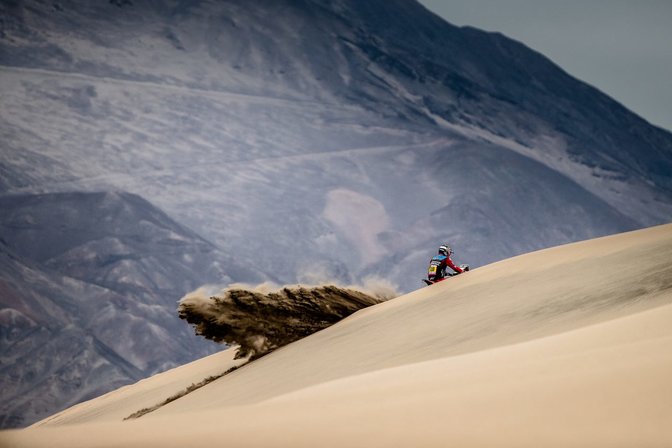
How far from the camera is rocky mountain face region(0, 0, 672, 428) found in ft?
366

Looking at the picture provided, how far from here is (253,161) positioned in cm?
13888

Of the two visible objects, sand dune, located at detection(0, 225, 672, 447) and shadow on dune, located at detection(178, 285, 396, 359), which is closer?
sand dune, located at detection(0, 225, 672, 447)

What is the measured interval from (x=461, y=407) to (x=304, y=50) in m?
159

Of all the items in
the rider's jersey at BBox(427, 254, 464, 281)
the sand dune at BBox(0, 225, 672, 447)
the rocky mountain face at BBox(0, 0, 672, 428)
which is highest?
the rocky mountain face at BBox(0, 0, 672, 428)

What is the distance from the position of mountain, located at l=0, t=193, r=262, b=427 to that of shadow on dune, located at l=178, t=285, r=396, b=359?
75.5 metres

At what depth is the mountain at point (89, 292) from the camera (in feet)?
306

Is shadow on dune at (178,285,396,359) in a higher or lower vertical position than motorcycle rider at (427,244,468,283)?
lower

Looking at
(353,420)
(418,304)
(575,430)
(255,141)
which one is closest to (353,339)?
(418,304)

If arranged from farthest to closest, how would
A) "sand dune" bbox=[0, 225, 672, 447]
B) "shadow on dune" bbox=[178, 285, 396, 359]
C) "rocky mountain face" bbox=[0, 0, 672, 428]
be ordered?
"rocky mountain face" bbox=[0, 0, 672, 428] < "shadow on dune" bbox=[178, 285, 396, 359] < "sand dune" bbox=[0, 225, 672, 447]

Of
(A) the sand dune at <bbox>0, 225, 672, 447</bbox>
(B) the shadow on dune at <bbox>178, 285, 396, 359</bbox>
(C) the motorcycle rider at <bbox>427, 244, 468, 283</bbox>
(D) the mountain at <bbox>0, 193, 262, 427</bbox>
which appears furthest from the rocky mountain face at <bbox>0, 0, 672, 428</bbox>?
(A) the sand dune at <bbox>0, 225, 672, 447</bbox>

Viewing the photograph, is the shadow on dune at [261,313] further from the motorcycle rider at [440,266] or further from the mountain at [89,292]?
the mountain at [89,292]

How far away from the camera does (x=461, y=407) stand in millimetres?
4594

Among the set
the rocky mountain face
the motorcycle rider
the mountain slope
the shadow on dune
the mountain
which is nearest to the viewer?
the shadow on dune

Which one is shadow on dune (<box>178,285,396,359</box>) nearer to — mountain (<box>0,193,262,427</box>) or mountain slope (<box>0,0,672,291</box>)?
mountain (<box>0,193,262,427</box>)
